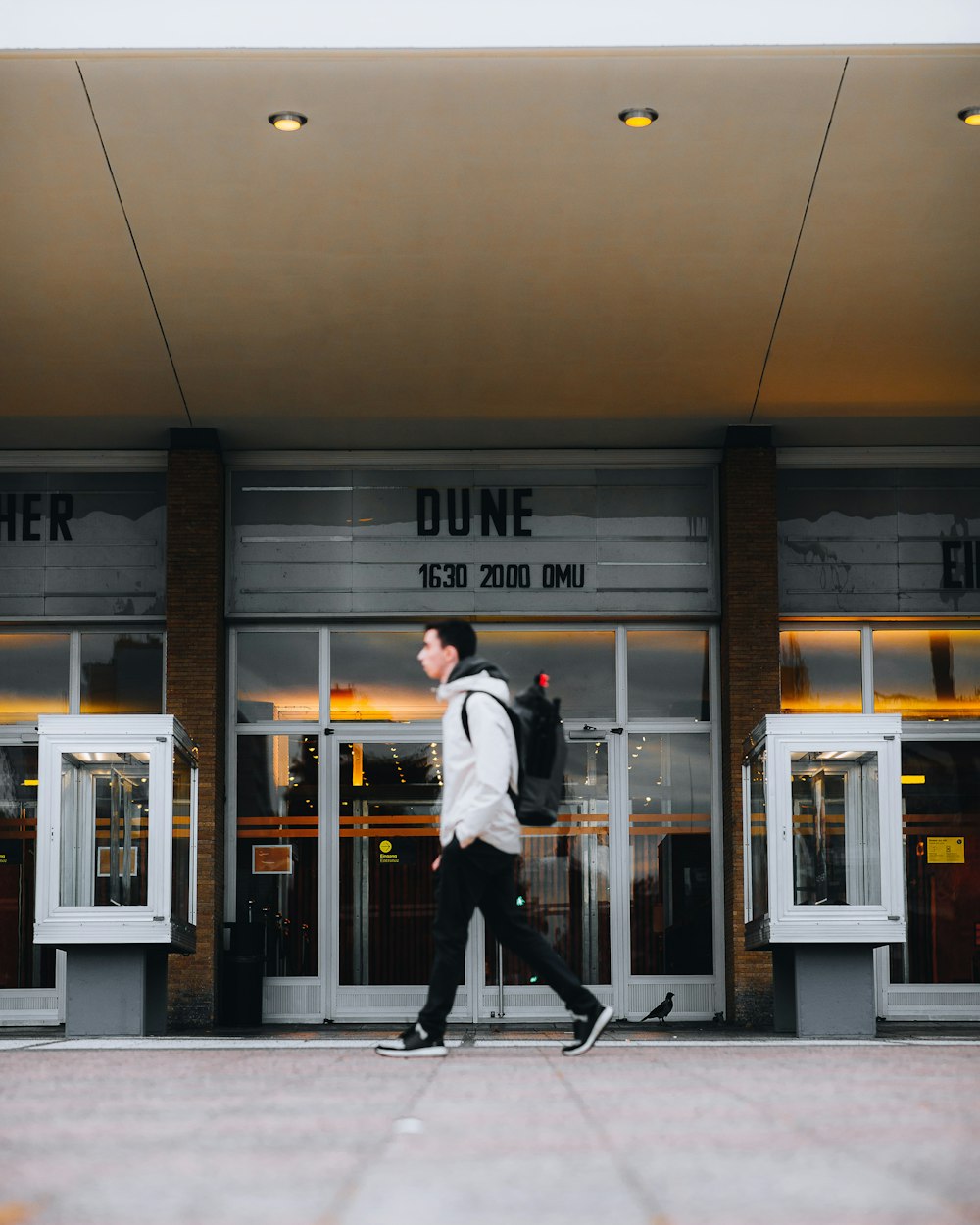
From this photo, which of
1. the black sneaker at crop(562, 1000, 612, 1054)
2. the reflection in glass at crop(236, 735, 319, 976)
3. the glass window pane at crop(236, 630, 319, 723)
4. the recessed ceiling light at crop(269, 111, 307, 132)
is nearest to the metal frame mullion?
the reflection in glass at crop(236, 735, 319, 976)

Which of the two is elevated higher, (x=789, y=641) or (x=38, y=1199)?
(x=789, y=641)

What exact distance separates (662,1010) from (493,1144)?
11.5 metres

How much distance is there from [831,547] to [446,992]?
388 inches

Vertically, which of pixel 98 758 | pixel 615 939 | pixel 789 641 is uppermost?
pixel 789 641

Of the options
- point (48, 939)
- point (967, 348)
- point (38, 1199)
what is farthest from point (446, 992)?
point (967, 348)

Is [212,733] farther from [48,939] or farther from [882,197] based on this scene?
[882,197]

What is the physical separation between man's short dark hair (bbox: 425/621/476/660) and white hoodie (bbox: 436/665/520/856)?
0.64 ft

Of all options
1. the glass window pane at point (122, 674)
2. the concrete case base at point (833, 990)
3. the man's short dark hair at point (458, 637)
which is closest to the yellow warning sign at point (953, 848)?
the concrete case base at point (833, 990)

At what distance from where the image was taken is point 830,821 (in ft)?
42.1

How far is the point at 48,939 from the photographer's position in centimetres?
1240

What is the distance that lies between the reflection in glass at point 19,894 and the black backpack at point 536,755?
9.74 metres

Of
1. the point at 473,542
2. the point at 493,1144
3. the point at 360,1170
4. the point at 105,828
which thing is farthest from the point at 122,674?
the point at 360,1170

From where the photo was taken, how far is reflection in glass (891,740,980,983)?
16.1m

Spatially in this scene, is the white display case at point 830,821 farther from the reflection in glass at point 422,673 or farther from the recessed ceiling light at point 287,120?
the recessed ceiling light at point 287,120
